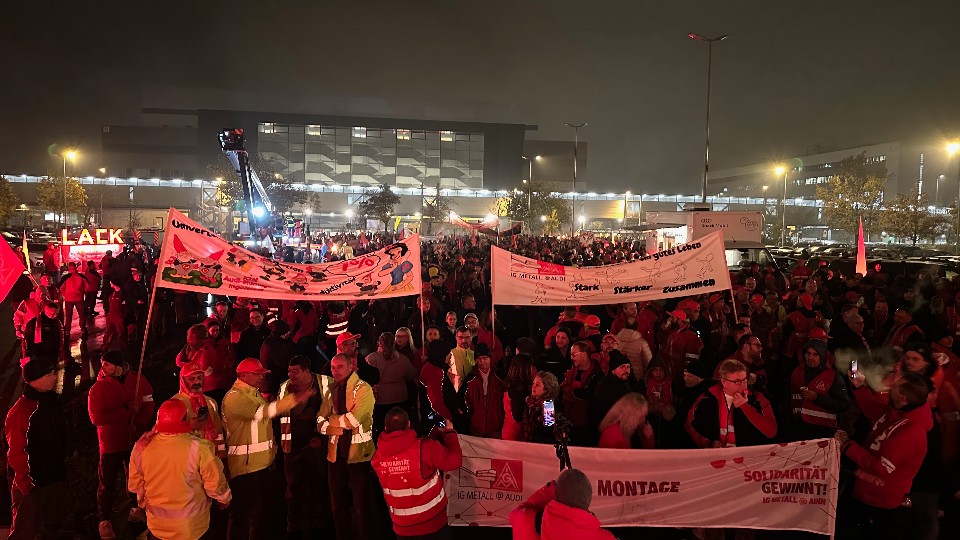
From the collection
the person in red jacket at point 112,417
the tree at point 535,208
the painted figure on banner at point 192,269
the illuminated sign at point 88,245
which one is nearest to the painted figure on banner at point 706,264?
the painted figure on banner at point 192,269

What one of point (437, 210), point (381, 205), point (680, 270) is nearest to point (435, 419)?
point (680, 270)

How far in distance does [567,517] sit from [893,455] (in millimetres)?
2717

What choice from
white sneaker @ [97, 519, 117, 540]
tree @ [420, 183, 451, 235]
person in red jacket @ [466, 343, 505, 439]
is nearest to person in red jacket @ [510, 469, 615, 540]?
person in red jacket @ [466, 343, 505, 439]

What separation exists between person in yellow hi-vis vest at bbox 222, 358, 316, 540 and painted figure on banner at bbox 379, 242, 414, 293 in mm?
2438

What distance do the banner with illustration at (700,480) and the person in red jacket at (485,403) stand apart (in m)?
0.62

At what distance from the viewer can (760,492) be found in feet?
14.4

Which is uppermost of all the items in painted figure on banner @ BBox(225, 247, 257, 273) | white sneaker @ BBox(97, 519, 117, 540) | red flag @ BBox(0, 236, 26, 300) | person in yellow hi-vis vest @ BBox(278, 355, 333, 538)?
painted figure on banner @ BBox(225, 247, 257, 273)

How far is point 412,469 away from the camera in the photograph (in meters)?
3.64

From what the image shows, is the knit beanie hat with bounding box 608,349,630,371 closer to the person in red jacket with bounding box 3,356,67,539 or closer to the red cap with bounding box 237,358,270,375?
the red cap with bounding box 237,358,270,375

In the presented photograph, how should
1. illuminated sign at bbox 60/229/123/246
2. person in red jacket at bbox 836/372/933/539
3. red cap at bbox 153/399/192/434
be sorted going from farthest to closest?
illuminated sign at bbox 60/229/123/246, person in red jacket at bbox 836/372/933/539, red cap at bbox 153/399/192/434

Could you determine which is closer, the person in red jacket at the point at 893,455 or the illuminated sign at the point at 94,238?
the person in red jacket at the point at 893,455

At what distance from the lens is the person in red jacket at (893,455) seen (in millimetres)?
3879

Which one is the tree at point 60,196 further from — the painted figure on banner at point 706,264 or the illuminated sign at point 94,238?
the painted figure on banner at point 706,264

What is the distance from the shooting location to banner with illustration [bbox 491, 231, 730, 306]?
6.72m
